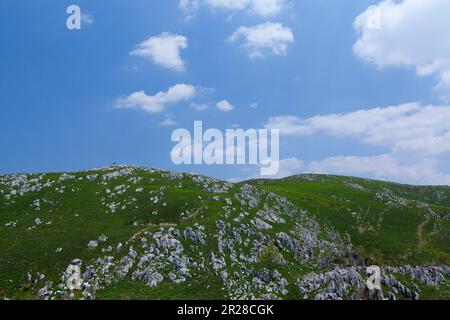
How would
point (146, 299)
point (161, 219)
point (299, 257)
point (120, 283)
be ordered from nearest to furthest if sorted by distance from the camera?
point (146, 299), point (120, 283), point (299, 257), point (161, 219)

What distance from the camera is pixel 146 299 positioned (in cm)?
4966

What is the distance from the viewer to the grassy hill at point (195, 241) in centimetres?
5466

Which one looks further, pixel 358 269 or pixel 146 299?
pixel 358 269

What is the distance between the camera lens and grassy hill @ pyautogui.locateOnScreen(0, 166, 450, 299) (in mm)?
54656

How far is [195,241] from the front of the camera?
64.5 meters

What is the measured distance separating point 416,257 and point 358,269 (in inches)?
858

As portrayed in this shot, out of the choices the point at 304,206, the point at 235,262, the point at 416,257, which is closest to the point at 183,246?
the point at 235,262
